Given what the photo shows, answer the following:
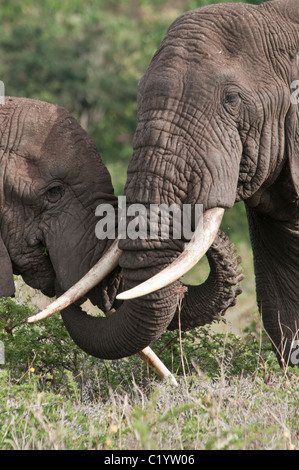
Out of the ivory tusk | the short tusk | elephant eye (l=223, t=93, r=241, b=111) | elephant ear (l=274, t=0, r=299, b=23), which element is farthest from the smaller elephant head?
elephant ear (l=274, t=0, r=299, b=23)

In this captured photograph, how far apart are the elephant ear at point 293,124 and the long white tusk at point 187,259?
589mm

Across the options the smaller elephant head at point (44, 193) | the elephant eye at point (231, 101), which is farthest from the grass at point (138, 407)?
the elephant eye at point (231, 101)

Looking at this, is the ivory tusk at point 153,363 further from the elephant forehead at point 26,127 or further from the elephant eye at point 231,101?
the elephant eye at point 231,101

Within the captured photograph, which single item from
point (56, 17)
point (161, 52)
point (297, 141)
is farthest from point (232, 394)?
point (56, 17)

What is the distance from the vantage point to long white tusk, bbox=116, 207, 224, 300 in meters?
4.59

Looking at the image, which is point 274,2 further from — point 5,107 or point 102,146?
point 102,146

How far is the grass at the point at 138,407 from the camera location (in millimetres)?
4082

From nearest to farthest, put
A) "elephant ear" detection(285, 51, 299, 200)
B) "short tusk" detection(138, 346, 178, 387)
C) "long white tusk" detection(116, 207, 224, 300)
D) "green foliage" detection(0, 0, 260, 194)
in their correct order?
1. "long white tusk" detection(116, 207, 224, 300)
2. "elephant ear" detection(285, 51, 299, 200)
3. "short tusk" detection(138, 346, 178, 387)
4. "green foliage" detection(0, 0, 260, 194)

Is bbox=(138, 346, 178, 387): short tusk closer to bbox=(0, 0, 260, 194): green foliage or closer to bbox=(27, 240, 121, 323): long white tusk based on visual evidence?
bbox=(27, 240, 121, 323): long white tusk

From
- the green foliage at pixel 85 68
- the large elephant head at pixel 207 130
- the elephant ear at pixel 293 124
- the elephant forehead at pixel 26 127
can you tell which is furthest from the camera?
the green foliage at pixel 85 68

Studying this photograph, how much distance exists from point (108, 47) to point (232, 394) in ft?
59.4

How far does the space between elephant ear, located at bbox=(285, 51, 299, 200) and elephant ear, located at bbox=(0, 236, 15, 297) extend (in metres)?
1.74

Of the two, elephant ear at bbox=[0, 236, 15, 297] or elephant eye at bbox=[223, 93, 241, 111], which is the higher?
elephant eye at bbox=[223, 93, 241, 111]

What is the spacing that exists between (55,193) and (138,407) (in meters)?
1.79
